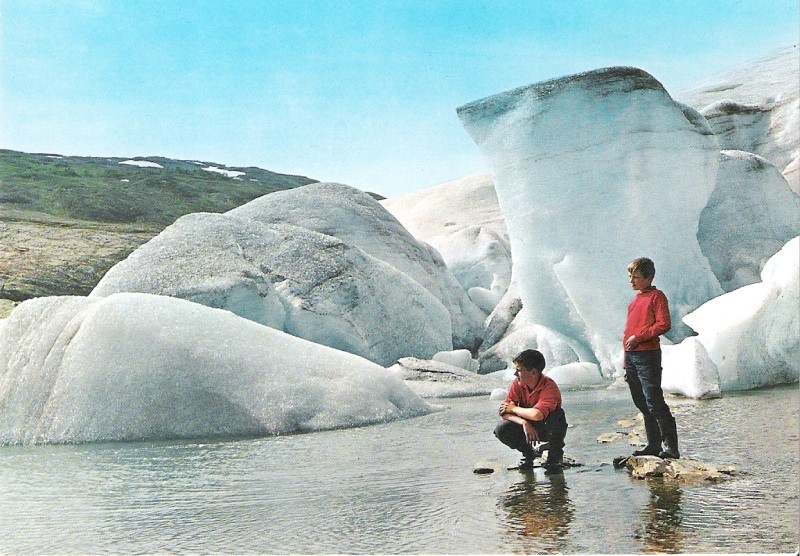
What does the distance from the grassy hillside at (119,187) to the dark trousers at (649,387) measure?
21.0 meters

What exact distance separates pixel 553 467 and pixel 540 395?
29cm

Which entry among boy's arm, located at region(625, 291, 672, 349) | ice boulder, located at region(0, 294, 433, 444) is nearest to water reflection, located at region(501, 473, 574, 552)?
boy's arm, located at region(625, 291, 672, 349)

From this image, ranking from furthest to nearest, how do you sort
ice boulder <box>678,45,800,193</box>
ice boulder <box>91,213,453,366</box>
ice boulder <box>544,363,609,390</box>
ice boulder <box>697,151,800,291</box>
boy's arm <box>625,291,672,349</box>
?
1. ice boulder <box>678,45,800,193</box>
2. ice boulder <box>697,151,800,291</box>
3. ice boulder <box>91,213,453,366</box>
4. ice boulder <box>544,363,609,390</box>
5. boy's arm <box>625,291,672,349</box>

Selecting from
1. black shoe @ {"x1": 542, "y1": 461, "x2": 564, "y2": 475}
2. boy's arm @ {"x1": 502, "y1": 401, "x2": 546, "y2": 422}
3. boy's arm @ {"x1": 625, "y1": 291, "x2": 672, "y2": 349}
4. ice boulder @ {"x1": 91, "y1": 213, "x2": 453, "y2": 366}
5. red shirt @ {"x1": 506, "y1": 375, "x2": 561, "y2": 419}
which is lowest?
black shoe @ {"x1": 542, "y1": 461, "x2": 564, "y2": 475}

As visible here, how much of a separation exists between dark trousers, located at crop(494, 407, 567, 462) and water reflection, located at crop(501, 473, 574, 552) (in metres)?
0.13

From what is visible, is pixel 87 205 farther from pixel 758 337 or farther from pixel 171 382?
pixel 758 337

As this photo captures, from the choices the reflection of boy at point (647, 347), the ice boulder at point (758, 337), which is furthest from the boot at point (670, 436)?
the ice boulder at point (758, 337)

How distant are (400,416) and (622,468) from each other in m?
3.30

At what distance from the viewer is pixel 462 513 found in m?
2.96

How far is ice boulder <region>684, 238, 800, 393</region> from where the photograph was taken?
7.37 m

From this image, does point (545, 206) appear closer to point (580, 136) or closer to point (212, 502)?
point (580, 136)

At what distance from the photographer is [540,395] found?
357 centimetres

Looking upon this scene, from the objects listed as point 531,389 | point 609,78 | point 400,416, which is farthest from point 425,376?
point 531,389

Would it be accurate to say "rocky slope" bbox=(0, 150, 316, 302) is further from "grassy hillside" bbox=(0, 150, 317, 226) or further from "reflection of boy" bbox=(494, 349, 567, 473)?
"reflection of boy" bbox=(494, 349, 567, 473)
